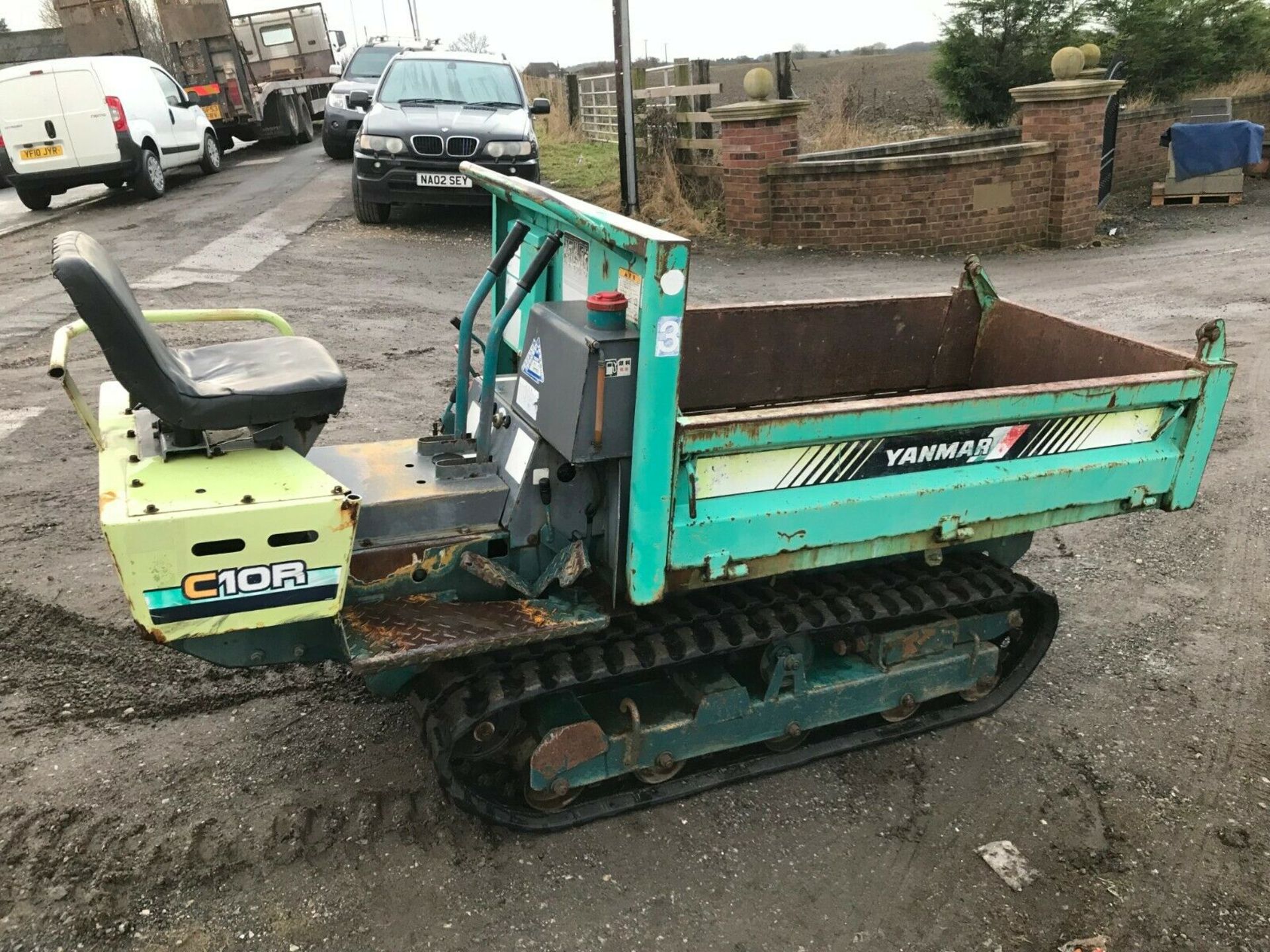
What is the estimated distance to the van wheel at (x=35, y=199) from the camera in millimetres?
13031

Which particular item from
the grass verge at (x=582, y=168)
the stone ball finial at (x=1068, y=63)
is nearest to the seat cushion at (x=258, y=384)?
the grass verge at (x=582, y=168)

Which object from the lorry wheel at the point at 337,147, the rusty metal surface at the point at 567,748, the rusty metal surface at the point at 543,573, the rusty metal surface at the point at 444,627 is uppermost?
the rusty metal surface at the point at 543,573

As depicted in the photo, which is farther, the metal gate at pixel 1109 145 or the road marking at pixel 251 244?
the metal gate at pixel 1109 145

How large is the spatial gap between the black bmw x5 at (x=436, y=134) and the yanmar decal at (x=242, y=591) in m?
8.55

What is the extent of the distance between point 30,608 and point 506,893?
2.63 metres

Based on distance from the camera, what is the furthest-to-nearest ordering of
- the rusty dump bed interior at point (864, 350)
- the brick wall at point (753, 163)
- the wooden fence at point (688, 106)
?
the wooden fence at point (688, 106) → the brick wall at point (753, 163) → the rusty dump bed interior at point (864, 350)

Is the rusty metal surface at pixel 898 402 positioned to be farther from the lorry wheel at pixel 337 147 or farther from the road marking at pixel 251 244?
the lorry wheel at pixel 337 147

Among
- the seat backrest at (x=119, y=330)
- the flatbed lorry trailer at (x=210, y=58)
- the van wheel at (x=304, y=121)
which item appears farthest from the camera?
the van wheel at (x=304, y=121)

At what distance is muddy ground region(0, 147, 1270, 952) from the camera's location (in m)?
2.90

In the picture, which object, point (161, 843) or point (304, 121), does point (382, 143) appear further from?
point (304, 121)

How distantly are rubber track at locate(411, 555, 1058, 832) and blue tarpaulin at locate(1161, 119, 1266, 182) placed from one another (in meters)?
12.5

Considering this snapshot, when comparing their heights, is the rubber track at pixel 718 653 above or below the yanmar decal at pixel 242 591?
below

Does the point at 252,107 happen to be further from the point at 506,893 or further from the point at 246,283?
the point at 506,893

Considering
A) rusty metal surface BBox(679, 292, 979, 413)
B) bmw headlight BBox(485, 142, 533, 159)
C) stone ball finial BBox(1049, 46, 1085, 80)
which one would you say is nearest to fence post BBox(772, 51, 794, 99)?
stone ball finial BBox(1049, 46, 1085, 80)
